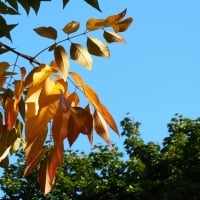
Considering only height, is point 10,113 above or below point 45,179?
above

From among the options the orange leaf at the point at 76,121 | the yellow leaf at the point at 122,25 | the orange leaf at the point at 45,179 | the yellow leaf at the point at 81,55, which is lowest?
the orange leaf at the point at 45,179

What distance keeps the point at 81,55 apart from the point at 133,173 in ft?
63.5

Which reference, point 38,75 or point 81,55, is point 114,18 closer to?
point 81,55

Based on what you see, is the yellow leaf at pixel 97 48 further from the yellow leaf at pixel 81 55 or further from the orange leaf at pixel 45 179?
the orange leaf at pixel 45 179

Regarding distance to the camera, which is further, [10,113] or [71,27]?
[71,27]

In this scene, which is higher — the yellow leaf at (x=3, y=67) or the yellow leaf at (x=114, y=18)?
the yellow leaf at (x=114, y=18)

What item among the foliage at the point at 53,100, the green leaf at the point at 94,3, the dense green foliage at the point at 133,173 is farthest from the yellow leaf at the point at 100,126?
the dense green foliage at the point at 133,173

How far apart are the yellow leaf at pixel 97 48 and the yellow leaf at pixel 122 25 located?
1.8 inches

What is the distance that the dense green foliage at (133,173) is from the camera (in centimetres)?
1923

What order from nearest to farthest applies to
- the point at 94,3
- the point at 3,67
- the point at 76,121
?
the point at 76,121
the point at 3,67
the point at 94,3

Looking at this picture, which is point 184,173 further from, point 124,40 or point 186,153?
point 124,40

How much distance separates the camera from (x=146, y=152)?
21234mm

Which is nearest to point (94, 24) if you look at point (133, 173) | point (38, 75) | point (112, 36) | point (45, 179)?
point (112, 36)

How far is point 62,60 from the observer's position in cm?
112
